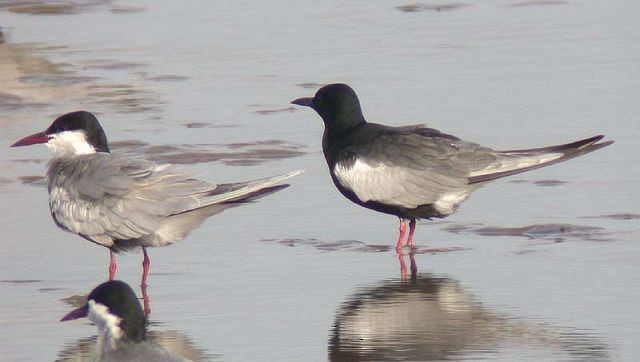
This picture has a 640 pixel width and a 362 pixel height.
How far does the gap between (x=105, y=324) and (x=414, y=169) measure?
11.8 ft

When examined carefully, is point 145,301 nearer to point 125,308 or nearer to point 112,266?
point 112,266

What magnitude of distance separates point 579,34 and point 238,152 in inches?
168

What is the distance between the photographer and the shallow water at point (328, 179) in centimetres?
758

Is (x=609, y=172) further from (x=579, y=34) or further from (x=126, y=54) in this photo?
(x=126, y=54)

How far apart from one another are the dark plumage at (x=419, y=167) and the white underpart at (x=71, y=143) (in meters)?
1.48

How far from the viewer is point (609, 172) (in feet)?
33.1

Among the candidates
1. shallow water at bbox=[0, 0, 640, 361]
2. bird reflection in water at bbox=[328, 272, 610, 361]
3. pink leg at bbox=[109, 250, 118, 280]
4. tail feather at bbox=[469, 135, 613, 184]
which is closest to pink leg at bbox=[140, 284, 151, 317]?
shallow water at bbox=[0, 0, 640, 361]

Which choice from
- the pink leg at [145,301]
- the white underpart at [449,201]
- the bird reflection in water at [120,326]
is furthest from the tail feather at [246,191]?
the bird reflection in water at [120,326]

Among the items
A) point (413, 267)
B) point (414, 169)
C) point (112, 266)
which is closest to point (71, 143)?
point (112, 266)

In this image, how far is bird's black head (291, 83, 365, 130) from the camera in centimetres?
1020

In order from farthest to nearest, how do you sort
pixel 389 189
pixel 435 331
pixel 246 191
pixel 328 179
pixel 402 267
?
pixel 328 179 → pixel 389 189 → pixel 402 267 → pixel 246 191 → pixel 435 331

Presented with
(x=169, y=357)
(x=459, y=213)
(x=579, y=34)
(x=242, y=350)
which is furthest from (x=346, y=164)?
(x=579, y=34)

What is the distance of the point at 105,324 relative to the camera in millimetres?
6289

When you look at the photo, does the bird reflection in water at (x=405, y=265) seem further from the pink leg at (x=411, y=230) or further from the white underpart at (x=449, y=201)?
the white underpart at (x=449, y=201)
